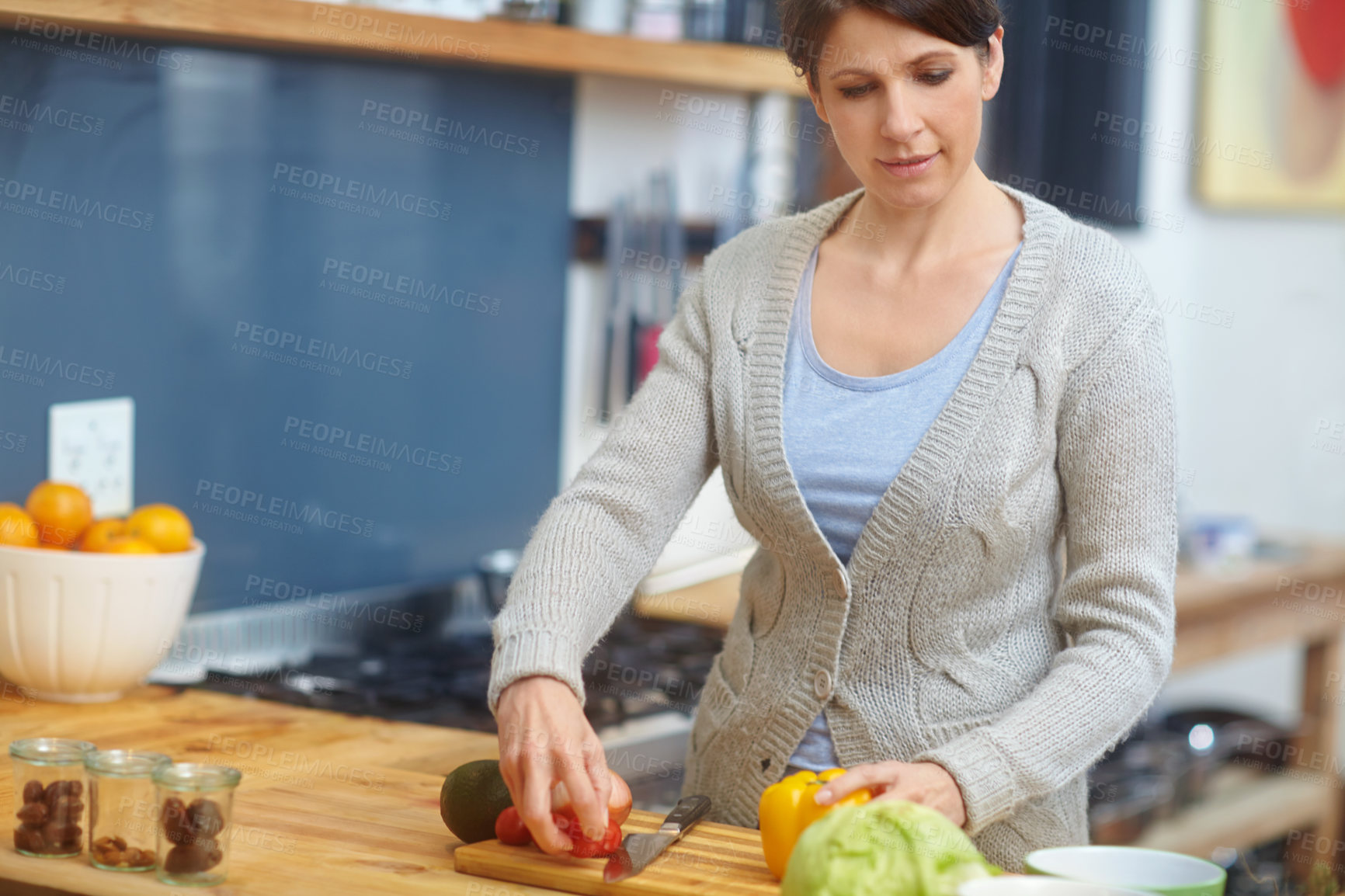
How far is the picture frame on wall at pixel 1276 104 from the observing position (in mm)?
3990

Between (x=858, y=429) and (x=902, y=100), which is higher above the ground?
(x=902, y=100)

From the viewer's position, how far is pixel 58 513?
1756 mm

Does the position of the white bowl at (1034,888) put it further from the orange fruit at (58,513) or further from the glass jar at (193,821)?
the orange fruit at (58,513)

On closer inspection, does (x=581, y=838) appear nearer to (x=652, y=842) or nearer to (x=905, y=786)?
(x=652, y=842)

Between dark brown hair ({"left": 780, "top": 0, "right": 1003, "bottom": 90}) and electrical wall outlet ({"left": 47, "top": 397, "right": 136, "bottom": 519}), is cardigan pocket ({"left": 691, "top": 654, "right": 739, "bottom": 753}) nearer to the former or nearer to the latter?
dark brown hair ({"left": 780, "top": 0, "right": 1003, "bottom": 90})

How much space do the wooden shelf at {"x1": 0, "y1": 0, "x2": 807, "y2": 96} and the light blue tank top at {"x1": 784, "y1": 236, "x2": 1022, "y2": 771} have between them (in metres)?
0.99

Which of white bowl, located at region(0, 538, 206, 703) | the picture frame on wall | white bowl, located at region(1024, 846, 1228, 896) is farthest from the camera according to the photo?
the picture frame on wall

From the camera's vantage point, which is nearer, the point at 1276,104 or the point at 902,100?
the point at 902,100

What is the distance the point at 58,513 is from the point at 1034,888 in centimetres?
127

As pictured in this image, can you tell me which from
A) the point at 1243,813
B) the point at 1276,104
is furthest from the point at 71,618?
the point at 1276,104

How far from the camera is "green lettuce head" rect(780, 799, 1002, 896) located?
3.01 feet

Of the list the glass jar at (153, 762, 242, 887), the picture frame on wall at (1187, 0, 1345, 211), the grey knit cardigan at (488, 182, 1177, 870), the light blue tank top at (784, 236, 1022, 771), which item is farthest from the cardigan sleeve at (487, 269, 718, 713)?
the picture frame on wall at (1187, 0, 1345, 211)

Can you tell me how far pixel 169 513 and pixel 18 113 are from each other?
55cm

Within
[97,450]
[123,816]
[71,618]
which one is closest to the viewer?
[123,816]
